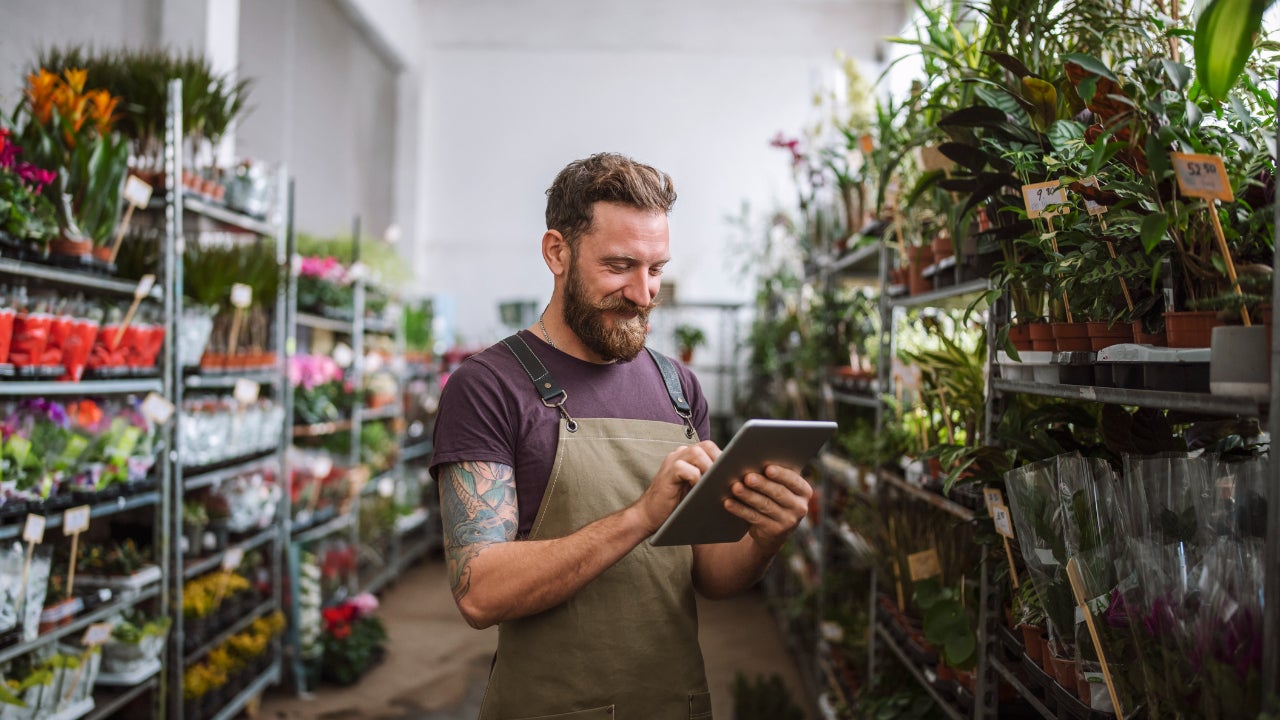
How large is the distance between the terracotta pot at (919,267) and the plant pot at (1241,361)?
1603mm

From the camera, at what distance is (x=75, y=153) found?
8.80 feet

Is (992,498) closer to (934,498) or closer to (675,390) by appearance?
(934,498)

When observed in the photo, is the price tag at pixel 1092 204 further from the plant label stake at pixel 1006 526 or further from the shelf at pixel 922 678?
the shelf at pixel 922 678

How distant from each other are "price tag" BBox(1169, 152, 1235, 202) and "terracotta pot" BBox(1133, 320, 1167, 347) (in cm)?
29

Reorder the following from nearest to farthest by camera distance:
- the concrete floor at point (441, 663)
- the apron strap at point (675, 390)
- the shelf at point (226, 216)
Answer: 1. the apron strap at point (675, 390)
2. the shelf at point (226, 216)
3. the concrete floor at point (441, 663)

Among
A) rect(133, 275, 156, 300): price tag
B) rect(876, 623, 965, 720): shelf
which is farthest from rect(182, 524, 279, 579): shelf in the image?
rect(876, 623, 965, 720): shelf

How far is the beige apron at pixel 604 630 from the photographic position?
5.32 feet

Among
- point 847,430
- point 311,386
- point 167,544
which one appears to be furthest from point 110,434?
point 847,430

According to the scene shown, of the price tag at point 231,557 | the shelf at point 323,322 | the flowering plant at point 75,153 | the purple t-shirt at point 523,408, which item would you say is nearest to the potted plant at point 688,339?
the shelf at point 323,322

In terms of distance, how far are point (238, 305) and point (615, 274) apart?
8.20ft

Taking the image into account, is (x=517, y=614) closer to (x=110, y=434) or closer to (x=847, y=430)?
(x=110, y=434)

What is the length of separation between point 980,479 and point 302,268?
4029 mm

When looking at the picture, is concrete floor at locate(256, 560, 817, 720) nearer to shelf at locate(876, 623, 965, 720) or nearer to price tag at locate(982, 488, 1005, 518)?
shelf at locate(876, 623, 965, 720)

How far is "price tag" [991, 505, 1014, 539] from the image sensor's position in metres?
1.81
